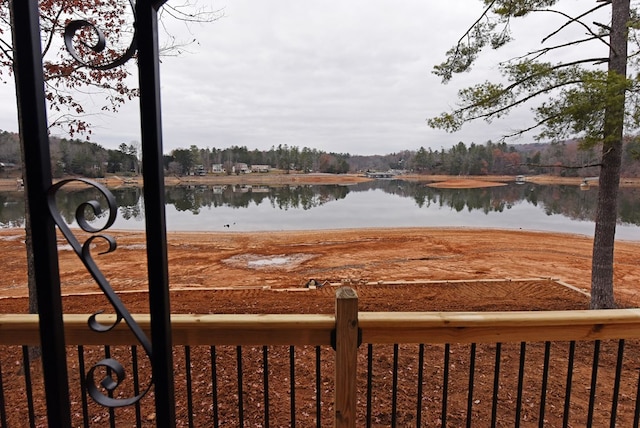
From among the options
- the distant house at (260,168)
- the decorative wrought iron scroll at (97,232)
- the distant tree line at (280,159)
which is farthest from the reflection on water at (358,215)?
the distant house at (260,168)

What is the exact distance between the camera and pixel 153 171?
2.31 ft

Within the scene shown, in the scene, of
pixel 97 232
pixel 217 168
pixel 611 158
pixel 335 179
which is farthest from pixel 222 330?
pixel 335 179

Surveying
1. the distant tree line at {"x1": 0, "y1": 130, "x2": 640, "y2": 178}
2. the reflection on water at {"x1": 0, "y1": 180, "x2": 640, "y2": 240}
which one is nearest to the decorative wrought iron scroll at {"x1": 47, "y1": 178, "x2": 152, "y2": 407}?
the reflection on water at {"x1": 0, "y1": 180, "x2": 640, "y2": 240}

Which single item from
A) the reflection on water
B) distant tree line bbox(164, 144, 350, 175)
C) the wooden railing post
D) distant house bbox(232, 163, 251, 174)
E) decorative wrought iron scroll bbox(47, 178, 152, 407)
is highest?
distant tree line bbox(164, 144, 350, 175)

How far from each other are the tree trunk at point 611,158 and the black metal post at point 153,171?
4.60 metres

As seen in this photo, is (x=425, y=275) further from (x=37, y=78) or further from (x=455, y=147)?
(x=455, y=147)

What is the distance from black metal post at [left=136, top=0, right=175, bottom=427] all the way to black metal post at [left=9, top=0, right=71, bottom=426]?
0.19m

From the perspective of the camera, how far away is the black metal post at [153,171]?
0.70m

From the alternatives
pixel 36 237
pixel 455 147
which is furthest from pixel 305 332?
pixel 455 147

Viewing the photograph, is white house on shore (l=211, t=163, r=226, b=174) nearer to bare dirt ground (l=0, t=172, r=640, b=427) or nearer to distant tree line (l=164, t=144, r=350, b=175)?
distant tree line (l=164, t=144, r=350, b=175)

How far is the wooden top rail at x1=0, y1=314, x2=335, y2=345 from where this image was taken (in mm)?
1417

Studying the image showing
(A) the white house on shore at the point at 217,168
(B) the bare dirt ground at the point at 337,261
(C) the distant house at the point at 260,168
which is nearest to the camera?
(B) the bare dirt ground at the point at 337,261

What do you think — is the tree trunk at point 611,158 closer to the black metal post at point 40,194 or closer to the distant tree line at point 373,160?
the black metal post at point 40,194

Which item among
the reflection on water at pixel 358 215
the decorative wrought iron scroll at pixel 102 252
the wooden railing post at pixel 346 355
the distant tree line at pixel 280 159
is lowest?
the reflection on water at pixel 358 215
